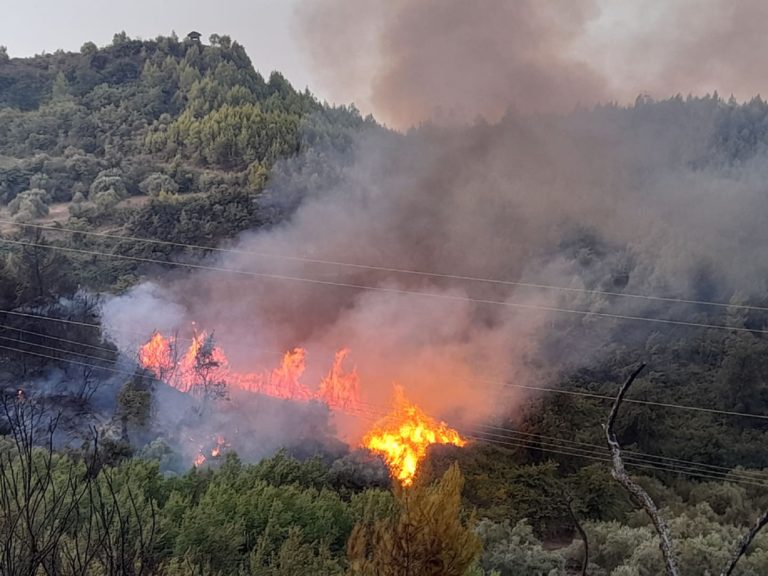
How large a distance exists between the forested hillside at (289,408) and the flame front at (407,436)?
85 centimetres

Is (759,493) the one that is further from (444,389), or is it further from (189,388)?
(189,388)

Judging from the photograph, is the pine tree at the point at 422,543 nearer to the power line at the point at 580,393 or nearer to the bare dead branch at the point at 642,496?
the bare dead branch at the point at 642,496

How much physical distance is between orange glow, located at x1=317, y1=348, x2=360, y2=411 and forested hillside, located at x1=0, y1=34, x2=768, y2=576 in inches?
132

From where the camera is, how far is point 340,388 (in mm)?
28969

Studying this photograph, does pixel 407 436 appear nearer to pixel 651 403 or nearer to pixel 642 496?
pixel 651 403

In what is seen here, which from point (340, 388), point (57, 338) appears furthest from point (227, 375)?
point (57, 338)

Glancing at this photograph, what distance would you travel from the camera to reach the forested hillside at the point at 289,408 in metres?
10.7

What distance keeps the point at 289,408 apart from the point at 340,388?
15.2ft

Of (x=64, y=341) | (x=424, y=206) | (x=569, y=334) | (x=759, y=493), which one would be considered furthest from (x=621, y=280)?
(x=64, y=341)

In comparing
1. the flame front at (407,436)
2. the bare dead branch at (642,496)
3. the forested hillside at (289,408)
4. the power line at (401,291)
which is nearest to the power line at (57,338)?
the forested hillside at (289,408)

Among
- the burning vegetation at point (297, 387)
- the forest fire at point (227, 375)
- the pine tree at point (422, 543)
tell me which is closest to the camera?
the pine tree at point (422, 543)

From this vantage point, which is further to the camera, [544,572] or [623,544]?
[623,544]

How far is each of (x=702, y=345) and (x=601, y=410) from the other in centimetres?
928

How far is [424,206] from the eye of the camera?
153ft
